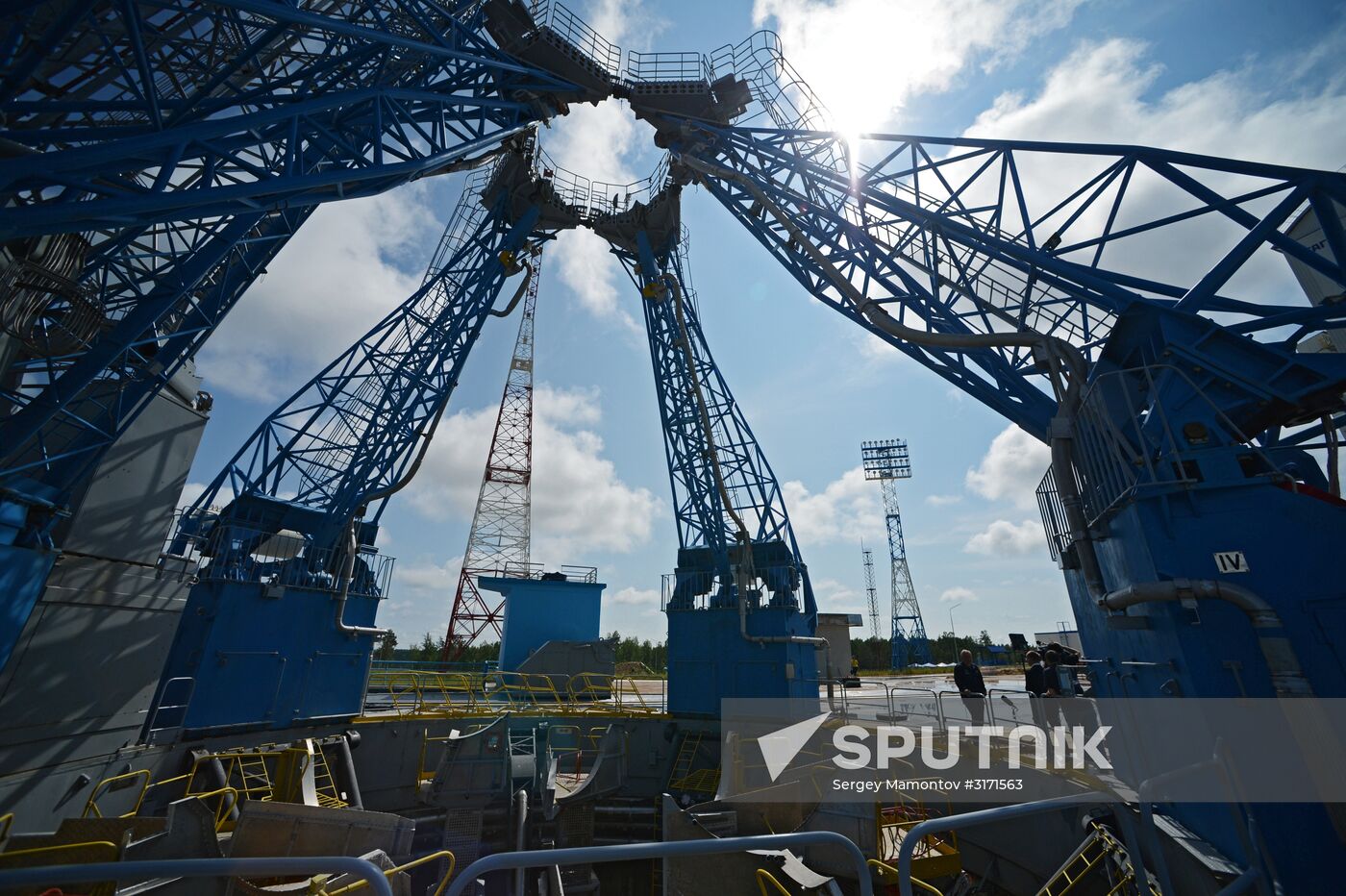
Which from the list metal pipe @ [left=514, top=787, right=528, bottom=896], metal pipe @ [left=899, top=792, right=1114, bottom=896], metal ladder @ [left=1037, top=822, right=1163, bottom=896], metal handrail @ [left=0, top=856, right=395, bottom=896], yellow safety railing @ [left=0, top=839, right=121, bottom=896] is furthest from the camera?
metal pipe @ [left=514, top=787, right=528, bottom=896]

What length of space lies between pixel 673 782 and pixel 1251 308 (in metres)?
15.2

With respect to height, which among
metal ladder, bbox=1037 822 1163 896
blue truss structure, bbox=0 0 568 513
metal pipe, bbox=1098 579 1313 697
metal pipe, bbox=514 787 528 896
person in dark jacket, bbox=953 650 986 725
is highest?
blue truss structure, bbox=0 0 568 513

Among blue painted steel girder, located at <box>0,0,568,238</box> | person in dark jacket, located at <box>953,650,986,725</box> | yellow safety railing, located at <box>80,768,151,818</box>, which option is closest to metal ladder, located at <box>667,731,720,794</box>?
person in dark jacket, located at <box>953,650,986,725</box>

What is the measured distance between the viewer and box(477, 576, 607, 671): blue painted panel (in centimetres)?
2414

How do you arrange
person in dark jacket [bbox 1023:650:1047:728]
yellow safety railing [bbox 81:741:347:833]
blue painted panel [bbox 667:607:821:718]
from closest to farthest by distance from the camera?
yellow safety railing [bbox 81:741:347:833] < person in dark jacket [bbox 1023:650:1047:728] < blue painted panel [bbox 667:607:821:718]

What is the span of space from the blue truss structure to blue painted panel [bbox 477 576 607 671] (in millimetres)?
16940

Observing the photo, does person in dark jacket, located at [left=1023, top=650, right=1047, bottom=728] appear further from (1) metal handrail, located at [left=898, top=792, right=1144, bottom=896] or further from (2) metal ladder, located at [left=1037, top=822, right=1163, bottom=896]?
(1) metal handrail, located at [left=898, top=792, right=1144, bottom=896]

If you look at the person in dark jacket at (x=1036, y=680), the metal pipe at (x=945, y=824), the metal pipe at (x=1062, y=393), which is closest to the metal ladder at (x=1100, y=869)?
the metal pipe at (x=945, y=824)

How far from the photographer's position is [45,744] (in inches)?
311

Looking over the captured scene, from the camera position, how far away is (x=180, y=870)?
2461mm

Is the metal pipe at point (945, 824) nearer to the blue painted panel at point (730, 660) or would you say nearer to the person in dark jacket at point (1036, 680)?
the person in dark jacket at point (1036, 680)

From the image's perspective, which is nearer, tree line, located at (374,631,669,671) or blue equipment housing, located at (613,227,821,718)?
blue equipment housing, located at (613,227,821,718)

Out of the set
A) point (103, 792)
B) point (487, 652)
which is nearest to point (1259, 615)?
point (103, 792)

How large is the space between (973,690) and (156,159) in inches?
609
